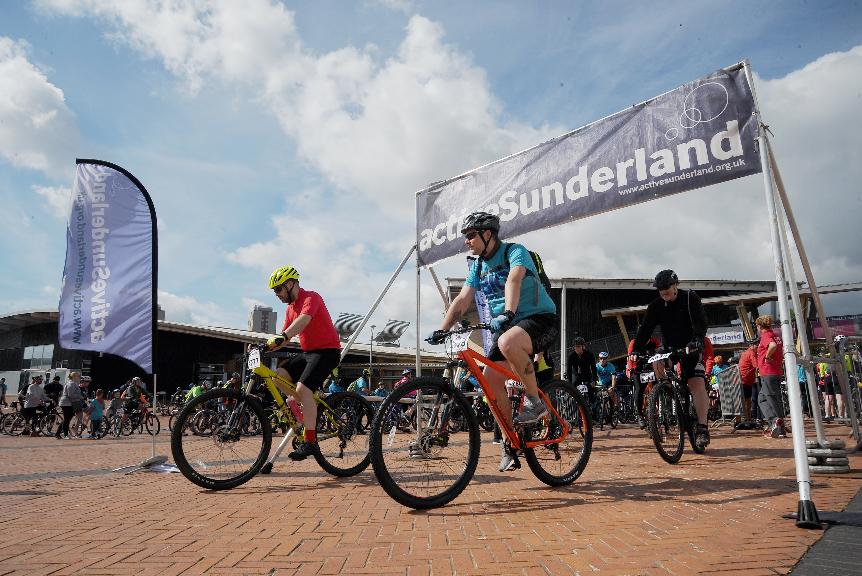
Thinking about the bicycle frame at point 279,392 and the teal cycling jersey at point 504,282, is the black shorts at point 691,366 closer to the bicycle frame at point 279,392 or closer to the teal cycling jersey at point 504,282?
the teal cycling jersey at point 504,282

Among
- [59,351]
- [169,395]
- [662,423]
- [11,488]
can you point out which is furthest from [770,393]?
[59,351]

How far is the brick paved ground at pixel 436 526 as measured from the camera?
2328 millimetres

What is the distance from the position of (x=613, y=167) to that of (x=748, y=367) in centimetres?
584

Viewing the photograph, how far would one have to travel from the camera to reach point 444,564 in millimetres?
2285

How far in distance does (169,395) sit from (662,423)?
31074 mm

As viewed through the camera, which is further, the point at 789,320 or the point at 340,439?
the point at 340,439

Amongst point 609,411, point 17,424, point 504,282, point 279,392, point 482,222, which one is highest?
point 482,222

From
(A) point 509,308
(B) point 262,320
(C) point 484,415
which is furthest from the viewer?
(B) point 262,320

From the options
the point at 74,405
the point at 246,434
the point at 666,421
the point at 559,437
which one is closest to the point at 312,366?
the point at 246,434

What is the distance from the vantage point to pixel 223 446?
15.5 ft

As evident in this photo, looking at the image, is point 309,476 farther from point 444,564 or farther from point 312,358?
point 444,564

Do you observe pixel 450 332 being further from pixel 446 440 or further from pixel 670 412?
pixel 670 412

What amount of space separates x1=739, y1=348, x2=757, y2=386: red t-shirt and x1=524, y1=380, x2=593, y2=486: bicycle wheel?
22.9ft

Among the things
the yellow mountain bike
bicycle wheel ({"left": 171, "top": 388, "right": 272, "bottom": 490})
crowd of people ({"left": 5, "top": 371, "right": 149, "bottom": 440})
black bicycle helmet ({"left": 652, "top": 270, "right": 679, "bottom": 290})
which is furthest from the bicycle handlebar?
crowd of people ({"left": 5, "top": 371, "right": 149, "bottom": 440})
